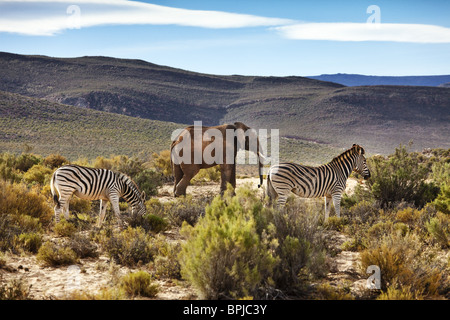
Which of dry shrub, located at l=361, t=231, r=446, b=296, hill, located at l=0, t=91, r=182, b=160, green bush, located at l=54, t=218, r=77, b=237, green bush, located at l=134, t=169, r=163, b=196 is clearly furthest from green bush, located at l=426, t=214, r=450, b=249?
hill, located at l=0, t=91, r=182, b=160

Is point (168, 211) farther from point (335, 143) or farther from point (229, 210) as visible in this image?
point (335, 143)

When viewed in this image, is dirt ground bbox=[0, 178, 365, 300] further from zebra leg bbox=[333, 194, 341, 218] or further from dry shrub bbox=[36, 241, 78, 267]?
zebra leg bbox=[333, 194, 341, 218]

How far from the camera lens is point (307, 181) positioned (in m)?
9.47

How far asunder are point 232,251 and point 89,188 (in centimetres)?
490

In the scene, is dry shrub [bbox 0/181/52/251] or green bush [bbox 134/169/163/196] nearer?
dry shrub [bbox 0/181/52/251]

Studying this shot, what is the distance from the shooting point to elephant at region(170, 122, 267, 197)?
12.3 metres

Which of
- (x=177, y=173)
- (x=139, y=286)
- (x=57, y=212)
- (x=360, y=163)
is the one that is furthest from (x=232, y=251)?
(x=177, y=173)

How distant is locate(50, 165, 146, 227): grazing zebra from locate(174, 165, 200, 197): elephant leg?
123 inches

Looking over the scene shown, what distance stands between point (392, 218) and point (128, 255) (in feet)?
19.6

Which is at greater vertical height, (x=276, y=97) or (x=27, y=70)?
(x=27, y=70)

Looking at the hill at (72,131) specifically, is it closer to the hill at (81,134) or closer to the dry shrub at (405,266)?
the hill at (81,134)

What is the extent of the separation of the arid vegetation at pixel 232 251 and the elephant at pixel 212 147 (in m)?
2.64
